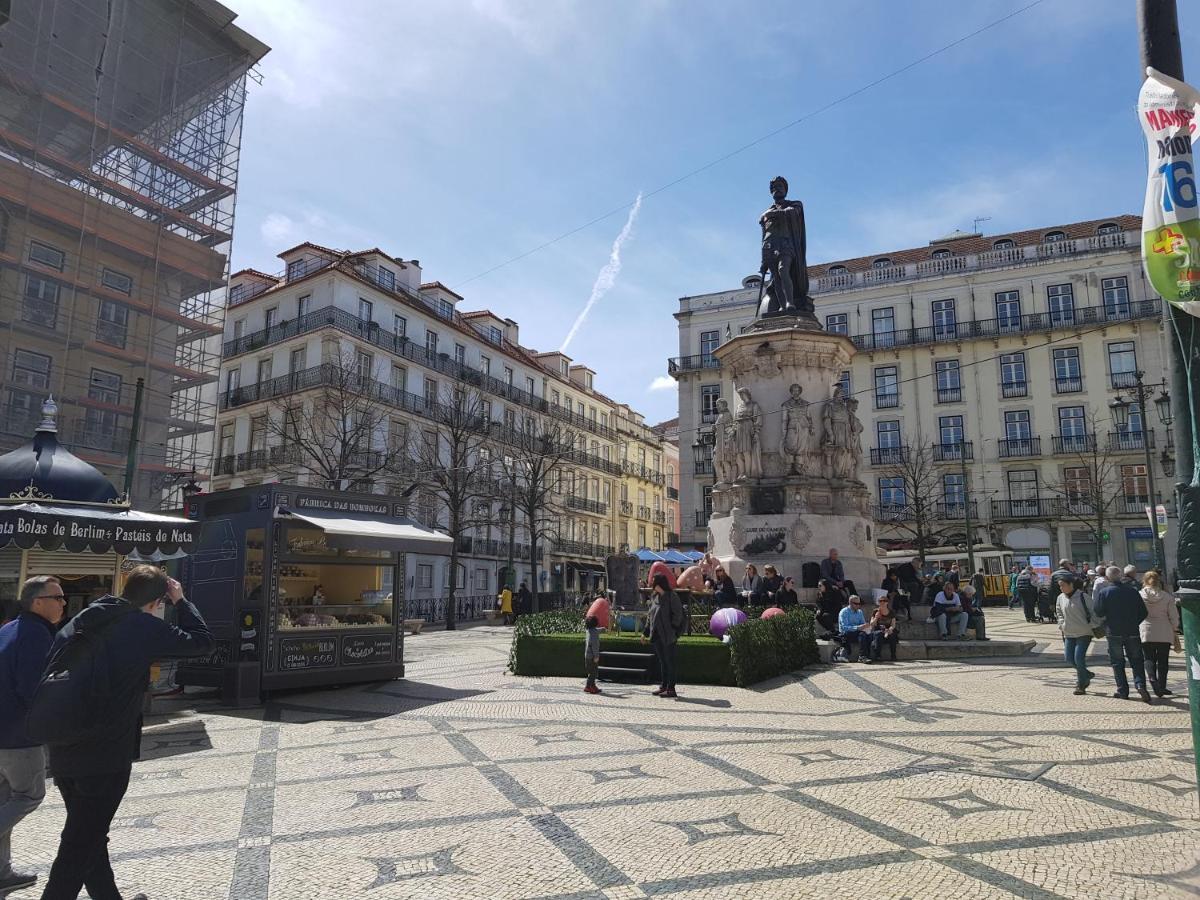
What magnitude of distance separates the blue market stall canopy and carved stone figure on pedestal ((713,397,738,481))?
10.3 m

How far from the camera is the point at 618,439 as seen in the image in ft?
188

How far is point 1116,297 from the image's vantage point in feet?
134

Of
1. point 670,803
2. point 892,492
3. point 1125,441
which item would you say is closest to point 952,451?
point 892,492

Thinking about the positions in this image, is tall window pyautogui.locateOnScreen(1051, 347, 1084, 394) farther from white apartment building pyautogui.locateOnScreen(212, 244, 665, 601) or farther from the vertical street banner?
the vertical street banner

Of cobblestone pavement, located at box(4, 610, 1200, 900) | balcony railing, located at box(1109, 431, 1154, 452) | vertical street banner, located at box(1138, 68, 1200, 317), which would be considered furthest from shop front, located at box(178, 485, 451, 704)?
balcony railing, located at box(1109, 431, 1154, 452)

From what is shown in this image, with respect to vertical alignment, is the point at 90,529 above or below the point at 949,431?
below

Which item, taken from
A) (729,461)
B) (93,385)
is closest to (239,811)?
(729,461)

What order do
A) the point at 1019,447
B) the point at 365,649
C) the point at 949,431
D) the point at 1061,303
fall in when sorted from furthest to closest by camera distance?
1. the point at 949,431
2. the point at 1061,303
3. the point at 1019,447
4. the point at 365,649

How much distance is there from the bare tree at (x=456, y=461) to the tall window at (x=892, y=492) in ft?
66.4

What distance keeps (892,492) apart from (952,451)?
3650 mm

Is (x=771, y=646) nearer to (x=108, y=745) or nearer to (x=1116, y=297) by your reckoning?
(x=108, y=745)

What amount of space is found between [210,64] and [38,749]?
32.7 m

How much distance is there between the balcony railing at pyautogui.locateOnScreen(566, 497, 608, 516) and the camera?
4972cm

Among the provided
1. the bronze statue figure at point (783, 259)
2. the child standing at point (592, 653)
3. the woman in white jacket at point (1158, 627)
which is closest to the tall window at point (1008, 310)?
the bronze statue figure at point (783, 259)
